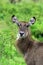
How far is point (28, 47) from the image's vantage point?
1022 centimetres

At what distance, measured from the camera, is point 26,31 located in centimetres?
1014

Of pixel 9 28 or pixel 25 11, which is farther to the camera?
pixel 25 11

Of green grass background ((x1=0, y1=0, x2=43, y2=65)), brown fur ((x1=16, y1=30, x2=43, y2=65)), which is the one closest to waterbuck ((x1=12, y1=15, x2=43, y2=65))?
brown fur ((x1=16, y1=30, x2=43, y2=65))

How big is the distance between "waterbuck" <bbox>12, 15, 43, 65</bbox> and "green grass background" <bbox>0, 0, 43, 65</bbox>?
315mm

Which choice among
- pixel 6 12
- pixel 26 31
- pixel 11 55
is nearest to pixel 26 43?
pixel 26 31

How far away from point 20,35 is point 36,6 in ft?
46.9

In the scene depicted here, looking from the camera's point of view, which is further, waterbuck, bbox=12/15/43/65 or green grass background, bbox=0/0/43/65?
green grass background, bbox=0/0/43/65

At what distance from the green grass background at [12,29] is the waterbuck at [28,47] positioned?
315 mm

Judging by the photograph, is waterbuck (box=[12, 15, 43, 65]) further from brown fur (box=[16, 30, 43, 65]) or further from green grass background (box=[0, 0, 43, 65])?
green grass background (box=[0, 0, 43, 65])

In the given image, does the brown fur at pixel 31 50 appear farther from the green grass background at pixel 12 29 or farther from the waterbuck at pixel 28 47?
the green grass background at pixel 12 29

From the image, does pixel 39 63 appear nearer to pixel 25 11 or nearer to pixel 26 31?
pixel 26 31

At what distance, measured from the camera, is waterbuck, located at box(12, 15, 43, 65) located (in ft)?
32.2

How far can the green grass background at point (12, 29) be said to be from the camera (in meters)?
11.7

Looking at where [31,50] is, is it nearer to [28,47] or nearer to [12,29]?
[28,47]
